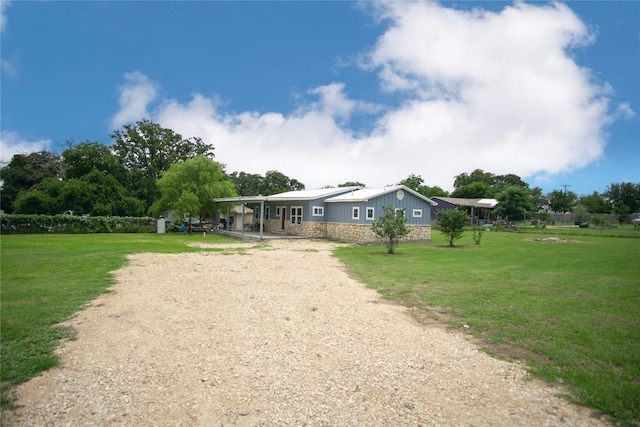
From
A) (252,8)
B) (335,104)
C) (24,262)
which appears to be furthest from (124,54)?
(335,104)

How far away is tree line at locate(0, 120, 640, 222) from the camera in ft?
97.4

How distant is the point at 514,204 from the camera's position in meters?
42.2

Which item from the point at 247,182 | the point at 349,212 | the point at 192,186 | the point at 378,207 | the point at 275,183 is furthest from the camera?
the point at 247,182

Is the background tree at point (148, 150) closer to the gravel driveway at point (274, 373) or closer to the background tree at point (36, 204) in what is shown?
the background tree at point (36, 204)

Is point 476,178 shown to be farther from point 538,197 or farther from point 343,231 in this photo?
point 343,231

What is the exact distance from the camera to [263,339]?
5336 mm

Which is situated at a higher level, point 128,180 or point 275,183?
point 275,183

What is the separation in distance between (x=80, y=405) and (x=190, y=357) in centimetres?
130

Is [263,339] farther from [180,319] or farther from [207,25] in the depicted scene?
[207,25]

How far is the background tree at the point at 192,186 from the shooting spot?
94.9 ft

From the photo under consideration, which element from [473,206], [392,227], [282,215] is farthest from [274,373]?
[473,206]

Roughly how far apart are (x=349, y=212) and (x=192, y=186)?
13.5 metres

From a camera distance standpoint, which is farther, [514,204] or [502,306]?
[514,204]

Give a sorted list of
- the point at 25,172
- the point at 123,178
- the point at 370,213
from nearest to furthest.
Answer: the point at 370,213, the point at 123,178, the point at 25,172
